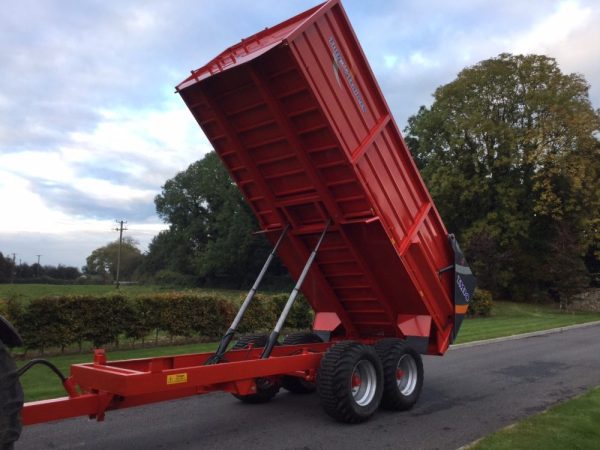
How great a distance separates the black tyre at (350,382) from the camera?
6.58 m

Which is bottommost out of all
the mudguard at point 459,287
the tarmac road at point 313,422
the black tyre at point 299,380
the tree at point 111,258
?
the tarmac road at point 313,422

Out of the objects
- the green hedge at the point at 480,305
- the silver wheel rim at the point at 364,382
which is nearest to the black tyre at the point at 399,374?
the silver wheel rim at the point at 364,382

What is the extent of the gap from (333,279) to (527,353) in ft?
25.1

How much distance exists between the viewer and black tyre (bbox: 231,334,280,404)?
780 cm

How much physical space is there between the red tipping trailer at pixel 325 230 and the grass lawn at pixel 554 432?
155 centimetres

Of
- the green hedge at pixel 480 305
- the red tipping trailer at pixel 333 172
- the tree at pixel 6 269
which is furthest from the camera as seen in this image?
the tree at pixel 6 269

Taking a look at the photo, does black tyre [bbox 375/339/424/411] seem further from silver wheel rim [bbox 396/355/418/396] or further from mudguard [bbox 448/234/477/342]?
mudguard [bbox 448/234/477/342]

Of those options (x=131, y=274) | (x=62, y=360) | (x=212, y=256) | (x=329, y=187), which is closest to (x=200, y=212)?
(x=212, y=256)

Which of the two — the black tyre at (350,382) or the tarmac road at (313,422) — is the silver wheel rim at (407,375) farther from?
the black tyre at (350,382)

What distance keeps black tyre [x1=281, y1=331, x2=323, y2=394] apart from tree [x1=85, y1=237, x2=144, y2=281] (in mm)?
103119

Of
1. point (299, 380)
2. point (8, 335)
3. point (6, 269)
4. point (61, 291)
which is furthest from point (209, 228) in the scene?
point (8, 335)

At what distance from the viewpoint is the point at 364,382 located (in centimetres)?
707

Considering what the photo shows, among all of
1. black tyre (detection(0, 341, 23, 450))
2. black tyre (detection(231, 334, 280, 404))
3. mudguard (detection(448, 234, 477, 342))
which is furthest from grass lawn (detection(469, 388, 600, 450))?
black tyre (detection(0, 341, 23, 450))

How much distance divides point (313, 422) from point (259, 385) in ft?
3.74
